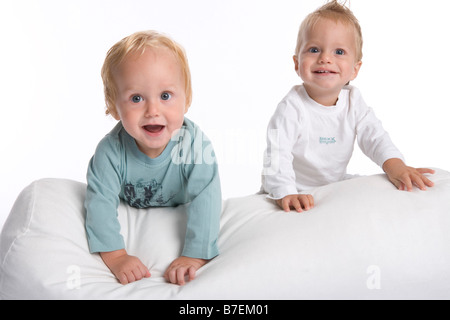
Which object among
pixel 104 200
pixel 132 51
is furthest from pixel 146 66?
pixel 104 200

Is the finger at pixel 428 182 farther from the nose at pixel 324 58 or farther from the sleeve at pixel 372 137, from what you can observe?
the nose at pixel 324 58

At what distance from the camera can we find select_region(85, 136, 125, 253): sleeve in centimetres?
156

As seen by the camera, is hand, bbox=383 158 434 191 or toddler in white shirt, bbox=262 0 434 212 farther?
toddler in white shirt, bbox=262 0 434 212

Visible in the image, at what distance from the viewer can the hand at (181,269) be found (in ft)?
4.74

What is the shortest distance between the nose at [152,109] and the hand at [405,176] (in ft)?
2.52

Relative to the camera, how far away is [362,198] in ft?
5.20

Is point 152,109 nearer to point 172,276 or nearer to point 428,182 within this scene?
point 172,276

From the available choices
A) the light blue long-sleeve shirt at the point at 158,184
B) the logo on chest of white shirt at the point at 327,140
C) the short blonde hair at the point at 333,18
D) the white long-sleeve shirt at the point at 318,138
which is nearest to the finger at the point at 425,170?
the white long-sleeve shirt at the point at 318,138

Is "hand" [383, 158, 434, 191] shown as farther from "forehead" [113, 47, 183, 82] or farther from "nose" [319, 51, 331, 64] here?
"forehead" [113, 47, 183, 82]

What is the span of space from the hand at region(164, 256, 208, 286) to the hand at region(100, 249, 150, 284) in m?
0.07

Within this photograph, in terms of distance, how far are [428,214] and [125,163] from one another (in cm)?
91

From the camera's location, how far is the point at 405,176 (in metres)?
1.66

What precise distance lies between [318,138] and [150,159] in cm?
66

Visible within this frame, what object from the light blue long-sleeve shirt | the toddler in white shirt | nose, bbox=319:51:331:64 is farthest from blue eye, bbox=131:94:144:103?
nose, bbox=319:51:331:64
